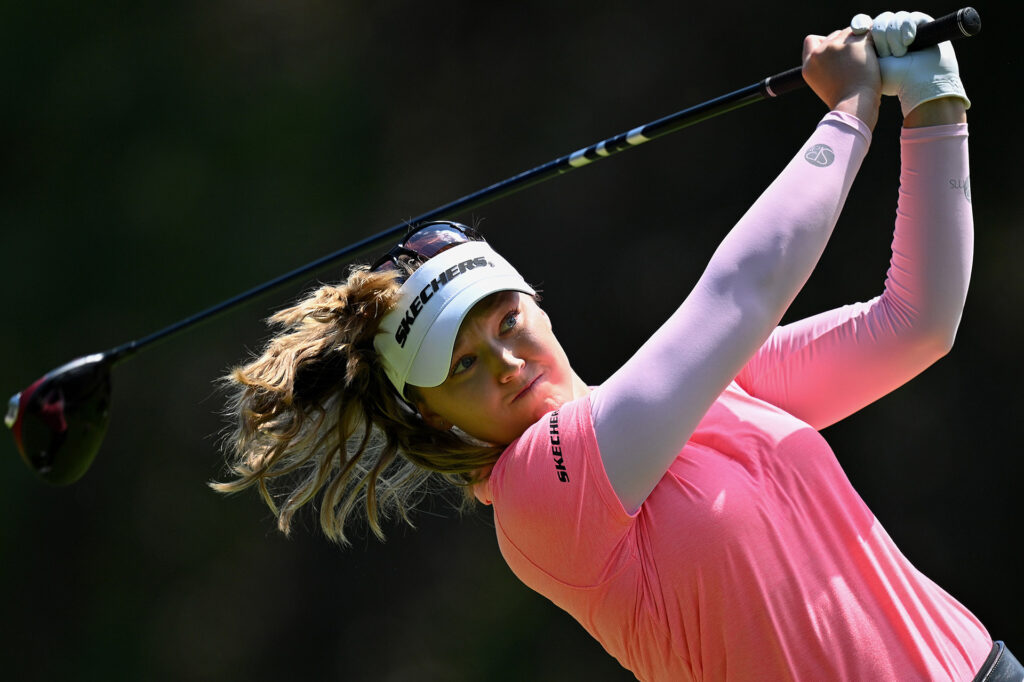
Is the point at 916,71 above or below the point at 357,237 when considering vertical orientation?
above

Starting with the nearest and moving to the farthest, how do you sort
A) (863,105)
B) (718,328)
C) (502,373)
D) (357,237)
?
(718,328), (863,105), (502,373), (357,237)

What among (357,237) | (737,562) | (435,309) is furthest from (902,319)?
(357,237)

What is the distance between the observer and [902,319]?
5.44 feet

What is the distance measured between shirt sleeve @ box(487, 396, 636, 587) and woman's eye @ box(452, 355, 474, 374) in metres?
0.16

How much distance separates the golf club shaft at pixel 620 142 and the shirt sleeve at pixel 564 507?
1.65 feet

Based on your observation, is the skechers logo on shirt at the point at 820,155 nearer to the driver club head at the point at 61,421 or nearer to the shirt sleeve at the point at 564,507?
the shirt sleeve at the point at 564,507

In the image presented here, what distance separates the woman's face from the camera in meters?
1.76

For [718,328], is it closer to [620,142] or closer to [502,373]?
[502,373]

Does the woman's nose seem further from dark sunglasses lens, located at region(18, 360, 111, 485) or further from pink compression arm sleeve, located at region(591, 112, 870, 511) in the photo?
dark sunglasses lens, located at region(18, 360, 111, 485)

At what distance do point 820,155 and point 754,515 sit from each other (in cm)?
47

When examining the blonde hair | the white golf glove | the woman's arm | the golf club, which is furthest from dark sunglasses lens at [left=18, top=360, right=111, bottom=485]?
the white golf glove

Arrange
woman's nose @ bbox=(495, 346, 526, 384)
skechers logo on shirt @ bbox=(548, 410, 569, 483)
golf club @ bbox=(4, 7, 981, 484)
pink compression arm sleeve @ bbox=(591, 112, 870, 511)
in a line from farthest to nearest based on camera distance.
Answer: golf club @ bbox=(4, 7, 981, 484)
woman's nose @ bbox=(495, 346, 526, 384)
skechers logo on shirt @ bbox=(548, 410, 569, 483)
pink compression arm sleeve @ bbox=(591, 112, 870, 511)

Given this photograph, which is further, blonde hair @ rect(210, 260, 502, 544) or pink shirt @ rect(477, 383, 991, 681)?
blonde hair @ rect(210, 260, 502, 544)

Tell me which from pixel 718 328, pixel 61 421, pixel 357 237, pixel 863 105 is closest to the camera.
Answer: pixel 718 328
